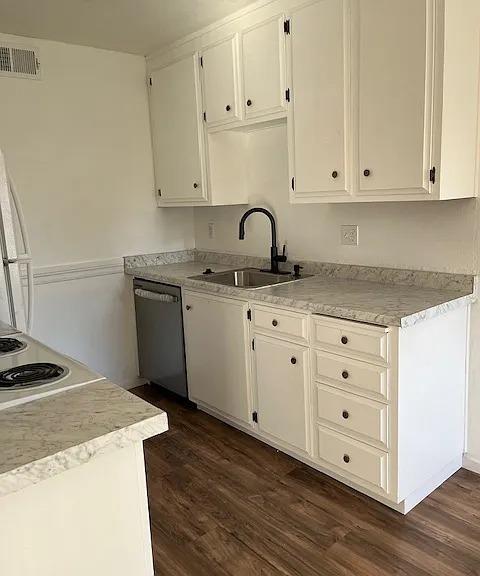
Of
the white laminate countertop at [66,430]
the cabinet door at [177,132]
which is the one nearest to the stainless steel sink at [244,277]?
the cabinet door at [177,132]

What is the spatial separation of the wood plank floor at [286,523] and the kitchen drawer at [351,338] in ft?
2.25

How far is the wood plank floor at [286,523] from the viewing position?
1.93m

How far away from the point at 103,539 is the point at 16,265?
1.48 meters

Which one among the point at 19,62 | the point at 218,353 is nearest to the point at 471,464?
the point at 218,353

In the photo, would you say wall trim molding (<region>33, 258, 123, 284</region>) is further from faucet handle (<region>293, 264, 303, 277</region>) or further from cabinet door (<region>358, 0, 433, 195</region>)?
cabinet door (<region>358, 0, 433, 195</region>)

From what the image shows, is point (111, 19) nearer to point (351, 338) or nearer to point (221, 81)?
point (221, 81)

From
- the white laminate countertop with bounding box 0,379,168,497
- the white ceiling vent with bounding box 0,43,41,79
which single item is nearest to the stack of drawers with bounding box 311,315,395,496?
the white laminate countertop with bounding box 0,379,168,497

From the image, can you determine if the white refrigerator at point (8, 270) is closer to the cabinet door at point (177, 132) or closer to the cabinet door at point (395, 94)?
the cabinet door at point (177, 132)

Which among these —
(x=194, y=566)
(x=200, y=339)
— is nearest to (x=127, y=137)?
(x=200, y=339)

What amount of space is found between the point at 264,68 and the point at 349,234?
997 mm

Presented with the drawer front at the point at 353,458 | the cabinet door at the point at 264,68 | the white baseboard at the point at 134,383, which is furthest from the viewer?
the white baseboard at the point at 134,383

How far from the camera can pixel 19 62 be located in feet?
10.2

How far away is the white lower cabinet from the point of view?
210 centimetres

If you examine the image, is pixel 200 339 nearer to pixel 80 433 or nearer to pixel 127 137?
pixel 127 137
